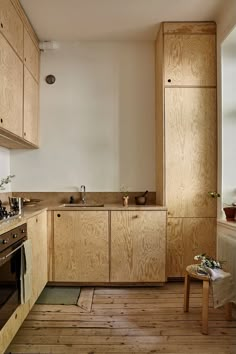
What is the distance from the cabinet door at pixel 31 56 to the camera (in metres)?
2.92

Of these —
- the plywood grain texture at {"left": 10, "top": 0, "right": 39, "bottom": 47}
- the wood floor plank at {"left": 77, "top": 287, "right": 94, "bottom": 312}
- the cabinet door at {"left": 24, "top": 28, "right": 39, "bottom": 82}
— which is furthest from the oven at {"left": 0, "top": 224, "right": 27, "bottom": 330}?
the plywood grain texture at {"left": 10, "top": 0, "right": 39, "bottom": 47}

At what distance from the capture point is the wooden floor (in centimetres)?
200

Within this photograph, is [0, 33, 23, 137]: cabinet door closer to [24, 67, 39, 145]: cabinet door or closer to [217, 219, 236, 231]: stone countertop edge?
[24, 67, 39, 145]: cabinet door

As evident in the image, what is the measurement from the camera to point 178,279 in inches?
126

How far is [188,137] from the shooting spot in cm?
315

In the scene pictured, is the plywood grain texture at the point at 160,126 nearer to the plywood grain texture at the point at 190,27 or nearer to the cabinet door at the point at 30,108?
the plywood grain texture at the point at 190,27

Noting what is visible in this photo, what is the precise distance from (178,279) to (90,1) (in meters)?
2.87

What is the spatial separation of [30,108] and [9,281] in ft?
6.04

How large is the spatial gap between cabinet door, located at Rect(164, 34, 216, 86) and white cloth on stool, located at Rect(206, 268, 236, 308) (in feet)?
6.25

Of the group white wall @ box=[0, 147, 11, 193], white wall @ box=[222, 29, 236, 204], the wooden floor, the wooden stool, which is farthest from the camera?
white wall @ box=[0, 147, 11, 193]

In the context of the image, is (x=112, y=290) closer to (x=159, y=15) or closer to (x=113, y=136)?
(x=113, y=136)

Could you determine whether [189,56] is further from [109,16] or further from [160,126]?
[109,16]

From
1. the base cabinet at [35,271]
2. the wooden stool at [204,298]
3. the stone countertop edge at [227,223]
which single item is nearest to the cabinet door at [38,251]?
the base cabinet at [35,271]

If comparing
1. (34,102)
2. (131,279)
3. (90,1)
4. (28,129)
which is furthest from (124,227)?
(90,1)
